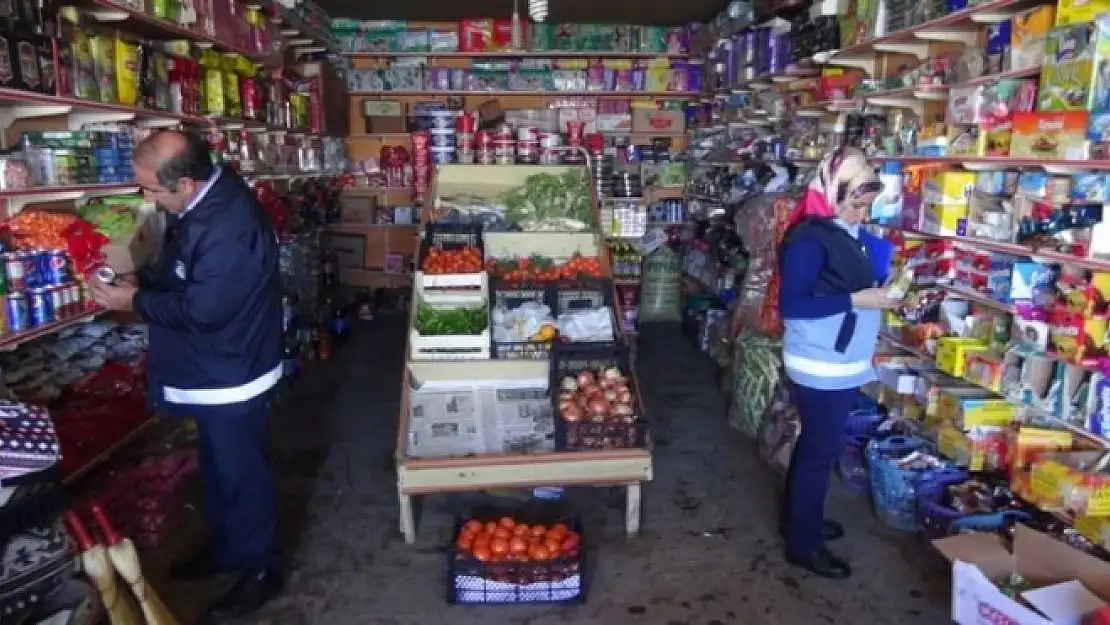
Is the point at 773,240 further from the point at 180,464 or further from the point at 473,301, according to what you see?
the point at 180,464

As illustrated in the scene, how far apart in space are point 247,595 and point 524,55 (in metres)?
6.16

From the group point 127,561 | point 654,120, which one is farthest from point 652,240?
point 127,561

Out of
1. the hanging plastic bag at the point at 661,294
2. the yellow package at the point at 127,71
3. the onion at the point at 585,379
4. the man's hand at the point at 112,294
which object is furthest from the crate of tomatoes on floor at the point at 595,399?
the hanging plastic bag at the point at 661,294

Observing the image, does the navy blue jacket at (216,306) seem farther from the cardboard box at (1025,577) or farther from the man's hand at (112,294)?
the cardboard box at (1025,577)

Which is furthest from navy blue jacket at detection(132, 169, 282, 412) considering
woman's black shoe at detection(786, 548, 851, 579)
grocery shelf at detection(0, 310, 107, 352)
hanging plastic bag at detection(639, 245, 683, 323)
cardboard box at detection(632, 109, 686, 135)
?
cardboard box at detection(632, 109, 686, 135)

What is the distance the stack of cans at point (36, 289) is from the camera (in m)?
2.92

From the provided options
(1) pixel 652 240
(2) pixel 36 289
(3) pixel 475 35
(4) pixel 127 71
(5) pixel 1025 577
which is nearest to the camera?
(5) pixel 1025 577

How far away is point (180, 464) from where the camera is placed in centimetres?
381

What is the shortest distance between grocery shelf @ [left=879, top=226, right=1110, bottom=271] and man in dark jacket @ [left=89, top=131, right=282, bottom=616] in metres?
2.72

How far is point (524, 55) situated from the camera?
26.3ft

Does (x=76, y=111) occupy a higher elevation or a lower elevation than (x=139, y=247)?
higher

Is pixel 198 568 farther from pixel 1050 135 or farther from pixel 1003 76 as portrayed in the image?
pixel 1003 76

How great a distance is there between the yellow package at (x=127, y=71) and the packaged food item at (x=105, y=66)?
0.08 ft

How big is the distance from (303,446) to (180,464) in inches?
36.9
